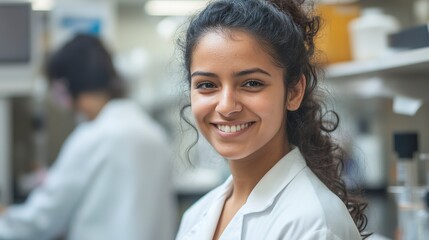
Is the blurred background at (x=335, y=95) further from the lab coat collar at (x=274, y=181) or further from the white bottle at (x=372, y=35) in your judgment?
the lab coat collar at (x=274, y=181)

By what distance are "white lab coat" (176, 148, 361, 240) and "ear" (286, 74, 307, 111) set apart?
0.09 m

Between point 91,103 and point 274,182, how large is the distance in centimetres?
141

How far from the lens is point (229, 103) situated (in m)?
0.88

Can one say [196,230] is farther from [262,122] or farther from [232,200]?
[262,122]

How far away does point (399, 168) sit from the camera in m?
1.32

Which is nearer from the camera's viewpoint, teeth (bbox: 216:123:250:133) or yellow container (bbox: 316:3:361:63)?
teeth (bbox: 216:123:250:133)

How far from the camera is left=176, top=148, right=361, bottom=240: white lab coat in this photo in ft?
2.73

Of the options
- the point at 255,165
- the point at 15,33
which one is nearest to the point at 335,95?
the point at 255,165

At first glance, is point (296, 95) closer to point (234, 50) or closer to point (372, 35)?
point (234, 50)

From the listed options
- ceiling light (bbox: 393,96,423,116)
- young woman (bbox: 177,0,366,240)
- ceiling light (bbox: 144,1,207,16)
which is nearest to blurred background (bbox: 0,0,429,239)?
ceiling light (bbox: 393,96,423,116)

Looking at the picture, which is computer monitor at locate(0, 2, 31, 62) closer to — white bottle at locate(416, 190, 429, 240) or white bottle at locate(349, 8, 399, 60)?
white bottle at locate(349, 8, 399, 60)

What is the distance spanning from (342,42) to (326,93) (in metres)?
0.73

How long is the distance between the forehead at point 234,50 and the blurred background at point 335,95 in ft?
0.56

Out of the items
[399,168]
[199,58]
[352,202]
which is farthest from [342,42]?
[199,58]
